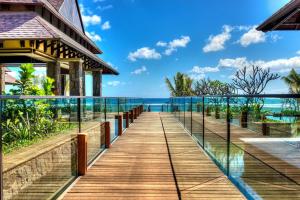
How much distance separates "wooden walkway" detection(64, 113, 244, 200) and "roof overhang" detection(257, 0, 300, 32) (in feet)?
13.1

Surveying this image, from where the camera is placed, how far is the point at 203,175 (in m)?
6.16

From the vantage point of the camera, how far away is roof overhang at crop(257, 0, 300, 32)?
786 cm

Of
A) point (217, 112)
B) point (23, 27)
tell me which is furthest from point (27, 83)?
point (217, 112)

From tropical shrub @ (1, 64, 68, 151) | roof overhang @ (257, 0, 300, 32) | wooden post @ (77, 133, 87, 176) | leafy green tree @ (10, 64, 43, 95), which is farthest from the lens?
leafy green tree @ (10, 64, 43, 95)

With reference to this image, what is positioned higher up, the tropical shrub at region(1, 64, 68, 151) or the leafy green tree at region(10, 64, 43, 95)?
the leafy green tree at region(10, 64, 43, 95)

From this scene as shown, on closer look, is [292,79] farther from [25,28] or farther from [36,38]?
[36,38]

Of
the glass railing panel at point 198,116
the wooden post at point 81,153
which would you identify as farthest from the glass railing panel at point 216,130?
the wooden post at point 81,153

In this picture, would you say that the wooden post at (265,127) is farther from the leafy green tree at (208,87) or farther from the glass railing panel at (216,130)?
the leafy green tree at (208,87)

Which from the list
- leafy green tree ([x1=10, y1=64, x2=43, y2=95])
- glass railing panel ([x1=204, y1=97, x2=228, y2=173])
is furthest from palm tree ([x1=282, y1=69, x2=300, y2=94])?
glass railing panel ([x1=204, y1=97, x2=228, y2=173])

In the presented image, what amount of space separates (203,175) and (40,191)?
3052 millimetres

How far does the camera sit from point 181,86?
4797cm

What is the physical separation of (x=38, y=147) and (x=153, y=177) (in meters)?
2.46

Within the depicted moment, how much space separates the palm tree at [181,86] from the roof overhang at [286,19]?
36.5 metres

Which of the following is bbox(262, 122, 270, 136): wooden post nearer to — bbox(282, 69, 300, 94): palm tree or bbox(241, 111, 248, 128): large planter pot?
bbox(241, 111, 248, 128): large planter pot
